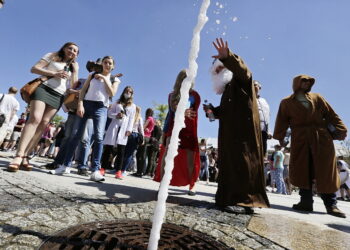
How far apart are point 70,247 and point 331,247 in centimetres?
178

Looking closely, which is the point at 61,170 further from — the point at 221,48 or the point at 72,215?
the point at 221,48

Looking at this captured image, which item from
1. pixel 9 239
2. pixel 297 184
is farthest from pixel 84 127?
pixel 297 184

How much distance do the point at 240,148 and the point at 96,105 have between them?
8.06ft

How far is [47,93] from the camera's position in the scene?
11.4ft

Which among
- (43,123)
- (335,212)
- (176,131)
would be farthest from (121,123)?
(335,212)

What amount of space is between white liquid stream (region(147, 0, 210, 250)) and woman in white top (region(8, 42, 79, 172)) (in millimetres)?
2421

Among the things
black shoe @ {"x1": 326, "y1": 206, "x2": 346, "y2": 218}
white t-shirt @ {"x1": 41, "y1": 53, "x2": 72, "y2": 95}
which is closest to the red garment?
white t-shirt @ {"x1": 41, "y1": 53, "x2": 72, "y2": 95}

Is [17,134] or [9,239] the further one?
[17,134]

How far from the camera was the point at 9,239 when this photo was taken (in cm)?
131

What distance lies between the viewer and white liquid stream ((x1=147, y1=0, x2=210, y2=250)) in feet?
4.66

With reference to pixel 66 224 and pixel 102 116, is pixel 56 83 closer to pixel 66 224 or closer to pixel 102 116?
pixel 102 116

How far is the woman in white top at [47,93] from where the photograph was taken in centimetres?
334

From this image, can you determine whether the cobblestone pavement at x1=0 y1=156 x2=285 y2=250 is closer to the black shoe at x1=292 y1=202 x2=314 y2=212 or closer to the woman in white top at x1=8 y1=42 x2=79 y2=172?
the woman in white top at x1=8 y1=42 x2=79 y2=172

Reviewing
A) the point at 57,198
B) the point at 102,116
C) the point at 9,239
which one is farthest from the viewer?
the point at 102,116
